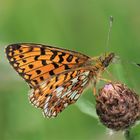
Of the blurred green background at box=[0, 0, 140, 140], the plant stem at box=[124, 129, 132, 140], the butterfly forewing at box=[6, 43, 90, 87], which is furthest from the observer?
the blurred green background at box=[0, 0, 140, 140]

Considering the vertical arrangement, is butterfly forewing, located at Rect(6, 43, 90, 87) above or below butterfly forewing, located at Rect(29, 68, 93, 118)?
above

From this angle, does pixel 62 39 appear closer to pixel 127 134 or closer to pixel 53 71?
pixel 53 71

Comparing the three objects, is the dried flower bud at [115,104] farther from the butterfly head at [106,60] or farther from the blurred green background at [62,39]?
the blurred green background at [62,39]

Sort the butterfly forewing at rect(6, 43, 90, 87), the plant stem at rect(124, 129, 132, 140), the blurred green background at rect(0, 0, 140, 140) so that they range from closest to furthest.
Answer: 1. the plant stem at rect(124, 129, 132, 140)
2. the butterfly forewing at rect(6, 43, 90, 87)
3. the blurred green background at rect(0, 0, 140, 140)

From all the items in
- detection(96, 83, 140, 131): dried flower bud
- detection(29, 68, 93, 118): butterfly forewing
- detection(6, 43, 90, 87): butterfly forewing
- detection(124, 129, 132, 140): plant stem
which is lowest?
detection(124, 129, 132, 140): plant stem

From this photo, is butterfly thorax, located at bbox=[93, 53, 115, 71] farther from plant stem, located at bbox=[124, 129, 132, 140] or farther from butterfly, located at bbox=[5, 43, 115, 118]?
plant stem, located at bbox=[124, 129, 132, 140]

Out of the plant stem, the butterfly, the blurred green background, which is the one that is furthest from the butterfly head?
the plant stem

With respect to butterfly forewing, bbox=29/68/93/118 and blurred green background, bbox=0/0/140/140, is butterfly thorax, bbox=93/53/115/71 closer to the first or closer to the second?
butterfly forewing, bbox=29/68/93/118

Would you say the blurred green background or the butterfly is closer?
the butterfly
